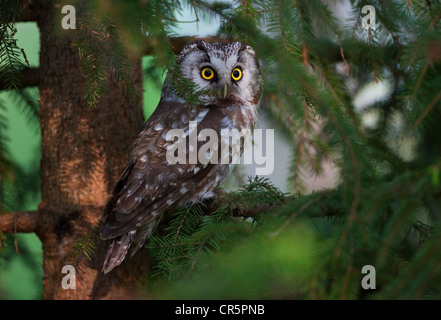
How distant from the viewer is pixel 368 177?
861 millimetres

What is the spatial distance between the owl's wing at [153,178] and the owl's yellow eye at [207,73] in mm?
112

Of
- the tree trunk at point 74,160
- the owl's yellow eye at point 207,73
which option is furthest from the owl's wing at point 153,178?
the tree trunk at point 74,160

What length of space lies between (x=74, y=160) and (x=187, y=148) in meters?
0.53

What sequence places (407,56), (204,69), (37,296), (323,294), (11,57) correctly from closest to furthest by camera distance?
1. (323,294)
2. (407,56)
3. (11,57)
4. (204,69)
5. (37,296)

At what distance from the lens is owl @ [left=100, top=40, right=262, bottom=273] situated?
1397 millimetres

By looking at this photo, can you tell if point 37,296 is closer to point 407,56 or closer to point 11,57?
point 11,57

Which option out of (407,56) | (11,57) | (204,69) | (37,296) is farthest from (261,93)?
(37,296)

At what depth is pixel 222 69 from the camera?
152 centimetres

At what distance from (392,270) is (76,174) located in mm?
1270

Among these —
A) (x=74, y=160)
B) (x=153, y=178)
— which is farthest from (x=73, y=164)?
(x=153, y=178)

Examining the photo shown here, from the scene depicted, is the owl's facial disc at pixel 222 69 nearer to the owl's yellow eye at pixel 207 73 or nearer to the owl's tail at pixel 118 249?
the owl's yellow eye at pixel 207 73

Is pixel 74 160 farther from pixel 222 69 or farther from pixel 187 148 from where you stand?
pixel 222 69

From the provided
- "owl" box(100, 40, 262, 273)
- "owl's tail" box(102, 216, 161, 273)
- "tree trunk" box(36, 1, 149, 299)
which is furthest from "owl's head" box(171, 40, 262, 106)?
"owl's tail" box(102, 216, 161, 273)

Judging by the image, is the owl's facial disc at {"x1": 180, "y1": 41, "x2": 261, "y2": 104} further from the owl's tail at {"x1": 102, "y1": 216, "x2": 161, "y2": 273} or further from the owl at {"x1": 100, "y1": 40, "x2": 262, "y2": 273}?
the owl's tail at {"x1": 102, "y1": 216, "x2": 161, "y2": 273}
